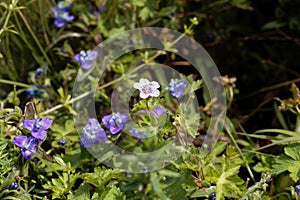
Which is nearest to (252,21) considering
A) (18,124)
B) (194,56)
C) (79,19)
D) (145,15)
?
(194,56)

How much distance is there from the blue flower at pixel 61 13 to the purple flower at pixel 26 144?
0.72 metres

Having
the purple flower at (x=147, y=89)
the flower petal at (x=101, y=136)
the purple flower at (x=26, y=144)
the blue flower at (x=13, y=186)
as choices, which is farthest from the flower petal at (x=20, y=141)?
the purple flower at (x=147, y=89)

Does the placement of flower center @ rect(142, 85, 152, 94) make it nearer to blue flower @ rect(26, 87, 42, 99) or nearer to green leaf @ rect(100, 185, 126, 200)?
green leaf @ rect(100, 185, 126, 200)

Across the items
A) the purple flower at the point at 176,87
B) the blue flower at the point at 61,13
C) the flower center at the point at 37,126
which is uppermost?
the blue flower at the point at 61,13

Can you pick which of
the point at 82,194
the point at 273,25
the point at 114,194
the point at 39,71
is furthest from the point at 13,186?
the point at 273,25

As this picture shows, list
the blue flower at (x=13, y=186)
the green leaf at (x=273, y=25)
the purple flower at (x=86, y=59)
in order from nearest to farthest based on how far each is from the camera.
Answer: the blue flower at (x=13, y=186)
the purple flower at (x=86, y=59)
the green leaf at (x=273, y=25)

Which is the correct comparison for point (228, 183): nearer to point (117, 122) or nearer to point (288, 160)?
point (288, 160)

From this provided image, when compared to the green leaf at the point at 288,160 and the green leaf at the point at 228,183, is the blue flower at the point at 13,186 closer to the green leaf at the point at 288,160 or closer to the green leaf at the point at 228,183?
the green leaf at the point at 228,183

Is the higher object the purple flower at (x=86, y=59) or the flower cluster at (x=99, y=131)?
the purple flower at (x=86, y=59)

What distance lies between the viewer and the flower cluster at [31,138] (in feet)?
5.13

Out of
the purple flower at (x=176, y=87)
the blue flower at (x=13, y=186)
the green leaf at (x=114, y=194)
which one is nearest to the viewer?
the green leaf at (x=114, y=194)

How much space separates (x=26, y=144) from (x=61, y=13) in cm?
79

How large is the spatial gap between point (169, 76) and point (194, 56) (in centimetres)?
29

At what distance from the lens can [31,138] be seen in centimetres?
158
